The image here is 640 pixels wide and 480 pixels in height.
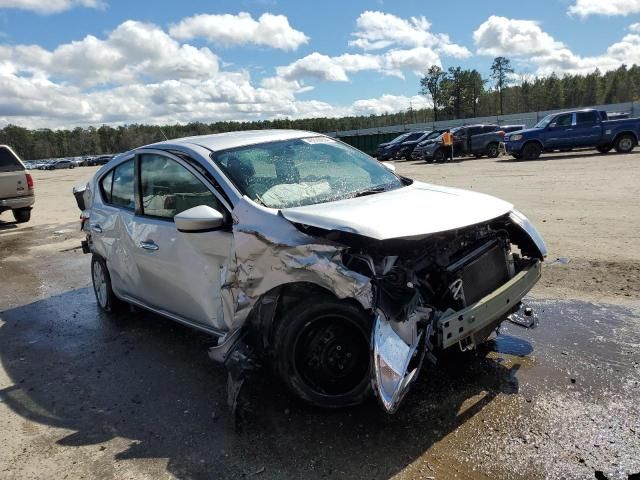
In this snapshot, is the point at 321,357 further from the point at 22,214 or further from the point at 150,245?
the point at 22,214

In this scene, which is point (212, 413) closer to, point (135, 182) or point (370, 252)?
point (370, 252)

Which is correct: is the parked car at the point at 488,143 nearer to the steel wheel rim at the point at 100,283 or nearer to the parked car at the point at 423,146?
the parked car at the point at 423,146

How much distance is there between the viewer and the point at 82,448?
3.22 meters

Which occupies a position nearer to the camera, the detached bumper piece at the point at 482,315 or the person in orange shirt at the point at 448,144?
the detached bumper piece at the point at 482,315

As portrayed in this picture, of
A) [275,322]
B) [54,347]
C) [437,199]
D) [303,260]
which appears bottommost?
[54,347]

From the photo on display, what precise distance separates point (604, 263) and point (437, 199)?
3621 millimetres

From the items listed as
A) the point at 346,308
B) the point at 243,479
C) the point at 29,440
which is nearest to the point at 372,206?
the point at 346,308

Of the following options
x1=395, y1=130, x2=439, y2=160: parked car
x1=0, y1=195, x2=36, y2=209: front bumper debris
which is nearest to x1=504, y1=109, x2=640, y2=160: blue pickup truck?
x1=395, y1=130, x2=439, y2=160: parked car

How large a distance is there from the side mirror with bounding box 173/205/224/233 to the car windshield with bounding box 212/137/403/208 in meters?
0.30

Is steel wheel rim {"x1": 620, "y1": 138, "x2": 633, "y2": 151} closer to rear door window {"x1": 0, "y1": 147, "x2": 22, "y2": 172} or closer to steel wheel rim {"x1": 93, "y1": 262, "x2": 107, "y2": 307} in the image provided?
rear door window {"x1": 0, "y1": 147, "x2": 22, "y2": 172}

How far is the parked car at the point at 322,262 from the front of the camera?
292 centimetres

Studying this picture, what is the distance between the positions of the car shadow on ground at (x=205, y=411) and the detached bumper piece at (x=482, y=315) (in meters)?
0.50

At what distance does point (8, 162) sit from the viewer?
512 inches

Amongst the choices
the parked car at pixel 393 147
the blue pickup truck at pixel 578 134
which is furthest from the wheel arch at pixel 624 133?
the parked car at pixel 393 147
